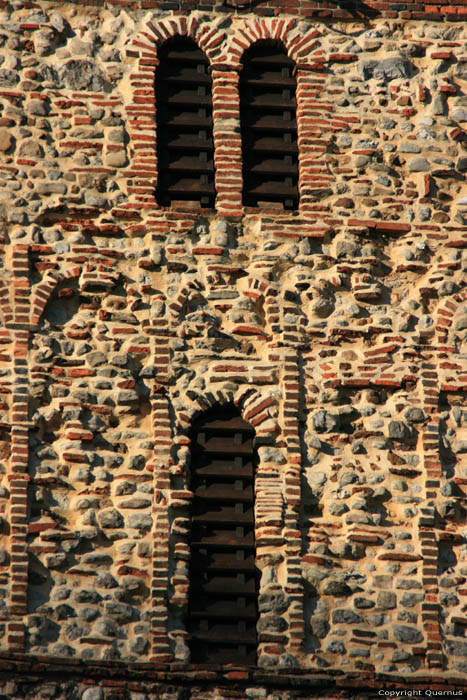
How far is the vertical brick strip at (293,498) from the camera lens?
15.0m

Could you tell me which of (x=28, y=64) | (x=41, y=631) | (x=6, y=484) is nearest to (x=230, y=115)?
(x=28, y=64)

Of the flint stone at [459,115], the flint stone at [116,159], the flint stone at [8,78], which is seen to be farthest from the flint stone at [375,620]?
the flint stone at [8,78]

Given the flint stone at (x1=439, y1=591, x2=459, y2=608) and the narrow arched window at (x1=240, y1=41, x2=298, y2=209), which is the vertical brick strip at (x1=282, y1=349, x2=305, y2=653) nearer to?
the flint stone at (x1=439, y1=591, x2=459, y2=608)

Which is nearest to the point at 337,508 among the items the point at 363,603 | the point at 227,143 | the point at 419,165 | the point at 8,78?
the point at 363,603

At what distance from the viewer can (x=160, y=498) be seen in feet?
50.1

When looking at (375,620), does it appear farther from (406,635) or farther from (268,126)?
(268,126)

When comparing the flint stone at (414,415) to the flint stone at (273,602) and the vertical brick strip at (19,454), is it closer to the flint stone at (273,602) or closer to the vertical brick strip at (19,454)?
the flint stone at (273,602)

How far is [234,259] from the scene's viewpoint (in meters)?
16.1

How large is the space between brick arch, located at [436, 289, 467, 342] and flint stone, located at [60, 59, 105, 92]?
3759 mm

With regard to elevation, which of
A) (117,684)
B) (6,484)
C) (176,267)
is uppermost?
(176,267)

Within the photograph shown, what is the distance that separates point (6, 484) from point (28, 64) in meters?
4.03

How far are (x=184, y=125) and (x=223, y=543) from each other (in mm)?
3959

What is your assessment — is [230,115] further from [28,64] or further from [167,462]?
[167,462]

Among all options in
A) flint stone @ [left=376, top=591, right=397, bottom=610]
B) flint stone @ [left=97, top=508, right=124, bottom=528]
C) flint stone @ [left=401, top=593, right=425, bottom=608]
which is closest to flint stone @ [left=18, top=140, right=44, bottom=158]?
flint stone @ [left=97, top=508, right=124, bottom=528]
